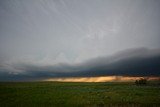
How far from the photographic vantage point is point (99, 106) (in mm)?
25219

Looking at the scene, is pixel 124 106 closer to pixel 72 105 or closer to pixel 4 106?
pixel 72 105

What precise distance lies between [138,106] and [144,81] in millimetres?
81724

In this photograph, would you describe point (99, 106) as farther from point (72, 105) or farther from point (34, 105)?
point (34, 105)

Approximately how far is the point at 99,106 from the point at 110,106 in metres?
1.56

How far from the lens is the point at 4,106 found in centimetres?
2586

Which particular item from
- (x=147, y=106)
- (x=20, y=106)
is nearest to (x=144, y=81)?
(x=147, y=106)

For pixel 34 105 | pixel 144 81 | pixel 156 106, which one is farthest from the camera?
pixel 144 81

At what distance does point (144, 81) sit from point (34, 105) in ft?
284

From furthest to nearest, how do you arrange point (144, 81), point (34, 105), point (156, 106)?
point (144, 81) → point (34, 105) → point (156, 106)

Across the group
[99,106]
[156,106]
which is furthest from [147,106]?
[99,106]

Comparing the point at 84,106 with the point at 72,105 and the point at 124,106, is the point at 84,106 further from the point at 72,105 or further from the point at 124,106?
the point at 124,106

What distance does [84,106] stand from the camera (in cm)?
2577

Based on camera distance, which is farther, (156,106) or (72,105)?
(72,105)

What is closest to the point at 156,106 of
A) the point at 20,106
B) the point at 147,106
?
the point at 147,106
